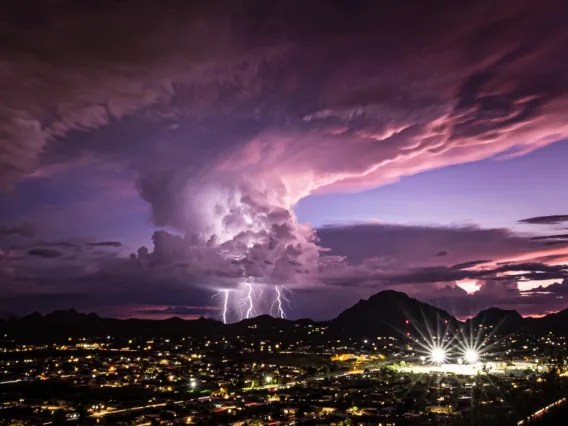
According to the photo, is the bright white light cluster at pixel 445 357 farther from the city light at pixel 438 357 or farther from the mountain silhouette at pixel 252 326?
the mountain silhouette at pixel 252 326

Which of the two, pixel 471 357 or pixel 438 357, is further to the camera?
pixel 438 357

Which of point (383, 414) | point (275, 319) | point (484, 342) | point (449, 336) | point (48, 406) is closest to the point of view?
point (383, 414)

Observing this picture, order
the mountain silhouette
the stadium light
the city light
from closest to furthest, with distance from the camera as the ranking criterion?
the stadium light < the city light < the mountain silhouette

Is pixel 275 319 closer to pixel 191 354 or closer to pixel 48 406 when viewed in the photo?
pixel 191 354

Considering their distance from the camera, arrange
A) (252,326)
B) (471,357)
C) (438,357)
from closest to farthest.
Result: (471,357) → (438,357) → (252,326)

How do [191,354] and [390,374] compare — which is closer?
[390,374]

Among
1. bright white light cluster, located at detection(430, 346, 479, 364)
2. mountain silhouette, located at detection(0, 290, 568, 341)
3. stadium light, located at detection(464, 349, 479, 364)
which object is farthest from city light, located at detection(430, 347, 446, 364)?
mountain silhouette, located at detection(0, 290, 568, 341)

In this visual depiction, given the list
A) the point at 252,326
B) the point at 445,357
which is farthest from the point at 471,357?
the point at 252,326

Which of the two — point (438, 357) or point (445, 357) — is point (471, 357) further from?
point (438, 357)

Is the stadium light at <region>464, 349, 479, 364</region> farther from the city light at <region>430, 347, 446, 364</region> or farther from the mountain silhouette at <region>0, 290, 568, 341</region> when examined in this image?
the mountain silhouette at <region>0, 290, 568, 341</region>

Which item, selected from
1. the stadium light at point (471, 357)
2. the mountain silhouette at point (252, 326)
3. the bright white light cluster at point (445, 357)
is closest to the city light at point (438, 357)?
the bright white light cluster at point (445, 357)

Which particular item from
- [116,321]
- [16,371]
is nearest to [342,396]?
[16,371]
